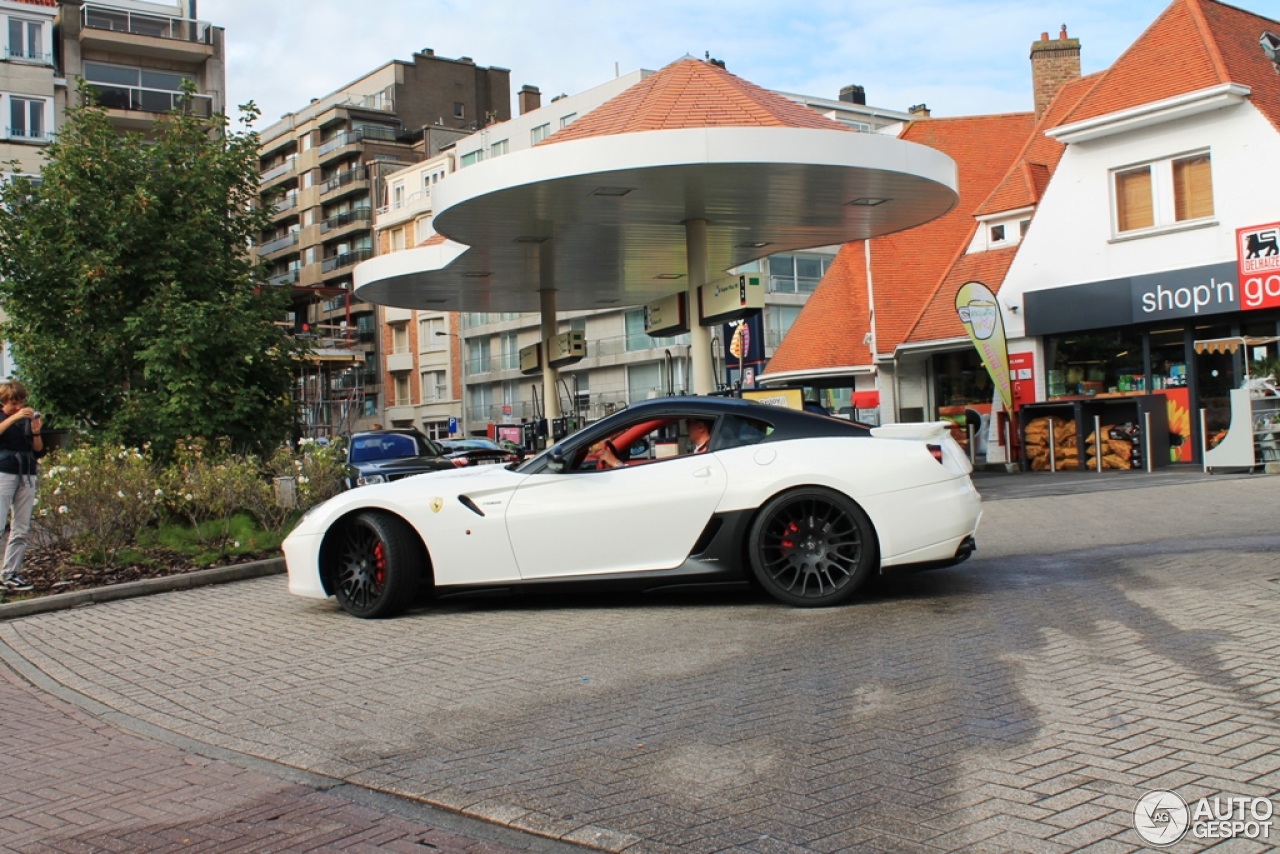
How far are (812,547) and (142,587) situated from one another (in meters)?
6.10

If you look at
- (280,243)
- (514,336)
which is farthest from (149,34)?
(280,243)

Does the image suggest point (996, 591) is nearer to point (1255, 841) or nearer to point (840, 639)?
point (840, 639)

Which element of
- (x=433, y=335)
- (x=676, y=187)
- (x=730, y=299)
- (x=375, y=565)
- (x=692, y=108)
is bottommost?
(x=375, y=565)

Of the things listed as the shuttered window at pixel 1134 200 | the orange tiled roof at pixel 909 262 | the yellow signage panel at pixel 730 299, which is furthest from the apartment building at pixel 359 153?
the shuttered window at pixel 1134 200

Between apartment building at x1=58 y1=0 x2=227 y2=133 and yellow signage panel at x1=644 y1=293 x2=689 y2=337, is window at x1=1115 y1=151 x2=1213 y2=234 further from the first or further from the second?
apartment building at x1=58 y1=0 x2=227 y2=133

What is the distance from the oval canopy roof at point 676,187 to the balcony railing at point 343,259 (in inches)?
2301

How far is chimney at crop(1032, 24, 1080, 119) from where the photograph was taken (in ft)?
107

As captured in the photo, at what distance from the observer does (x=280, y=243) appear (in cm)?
9000

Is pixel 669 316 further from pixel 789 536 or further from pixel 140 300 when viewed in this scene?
pixel 789 536

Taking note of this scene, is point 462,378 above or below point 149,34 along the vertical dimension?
below

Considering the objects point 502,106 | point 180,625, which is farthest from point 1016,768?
point 502,106

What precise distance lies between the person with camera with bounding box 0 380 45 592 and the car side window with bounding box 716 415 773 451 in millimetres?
5877

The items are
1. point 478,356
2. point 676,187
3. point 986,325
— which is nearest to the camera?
point 676,187
